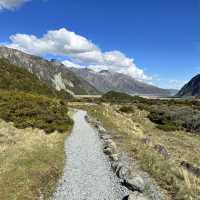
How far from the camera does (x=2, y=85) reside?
48.4 meters

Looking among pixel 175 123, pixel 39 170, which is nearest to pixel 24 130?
pixel 39 170

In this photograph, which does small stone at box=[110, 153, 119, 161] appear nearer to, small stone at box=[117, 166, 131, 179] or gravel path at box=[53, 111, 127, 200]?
gravel path at box=[53, 111, 127, 200]

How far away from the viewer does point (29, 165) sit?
11570mm

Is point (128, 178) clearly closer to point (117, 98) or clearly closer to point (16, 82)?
point (16, 82)

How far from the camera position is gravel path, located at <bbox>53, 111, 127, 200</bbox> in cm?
880

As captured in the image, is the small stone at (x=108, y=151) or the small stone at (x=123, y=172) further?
the small stone at (x=108, y=151)

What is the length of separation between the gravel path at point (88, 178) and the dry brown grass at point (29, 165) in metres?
0.42

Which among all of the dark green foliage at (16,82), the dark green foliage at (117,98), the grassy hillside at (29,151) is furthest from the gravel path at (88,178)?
the dark green foliage at (117,98)

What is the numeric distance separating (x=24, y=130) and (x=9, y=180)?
11729 mm

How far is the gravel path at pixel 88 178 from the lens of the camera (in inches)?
347

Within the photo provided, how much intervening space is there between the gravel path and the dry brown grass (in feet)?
1.38

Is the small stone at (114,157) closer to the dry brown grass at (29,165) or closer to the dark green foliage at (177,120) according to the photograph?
the dry brown grass at (29,165)

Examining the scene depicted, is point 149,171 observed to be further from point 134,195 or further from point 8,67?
point 8,67

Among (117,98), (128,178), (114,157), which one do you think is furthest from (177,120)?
(117,98)
